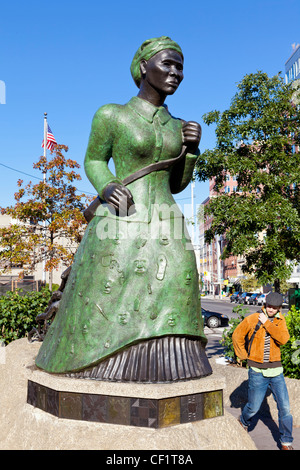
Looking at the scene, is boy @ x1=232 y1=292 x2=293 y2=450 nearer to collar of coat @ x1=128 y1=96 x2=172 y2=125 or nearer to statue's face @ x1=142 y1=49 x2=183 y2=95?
collar of coat @ x1=128 y1=96 x2=172 y2=125

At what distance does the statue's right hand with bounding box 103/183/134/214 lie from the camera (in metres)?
3.43

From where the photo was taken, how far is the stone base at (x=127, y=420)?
2994 mm

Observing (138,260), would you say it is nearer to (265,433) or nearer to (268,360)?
(268,360)

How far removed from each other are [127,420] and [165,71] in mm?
2755

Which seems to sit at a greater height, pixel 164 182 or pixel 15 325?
pixel 164 182

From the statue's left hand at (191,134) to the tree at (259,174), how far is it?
19.7 ft

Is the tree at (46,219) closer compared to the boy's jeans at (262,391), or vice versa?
the boy's jeans at (262,391)

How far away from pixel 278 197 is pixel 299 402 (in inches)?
217

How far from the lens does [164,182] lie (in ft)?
12.5

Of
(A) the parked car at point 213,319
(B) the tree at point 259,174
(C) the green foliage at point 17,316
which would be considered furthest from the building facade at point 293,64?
(C) the green foliage at point 17,316

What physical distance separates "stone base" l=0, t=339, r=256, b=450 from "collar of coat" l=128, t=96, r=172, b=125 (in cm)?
217

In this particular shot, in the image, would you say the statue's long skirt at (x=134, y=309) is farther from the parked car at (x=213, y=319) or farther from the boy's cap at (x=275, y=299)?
the parked car at (x=213, y=319)

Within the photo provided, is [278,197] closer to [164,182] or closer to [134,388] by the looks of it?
[164,182]

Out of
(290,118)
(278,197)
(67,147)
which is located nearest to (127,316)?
(278,197)
